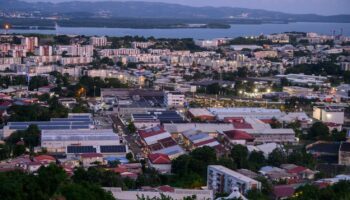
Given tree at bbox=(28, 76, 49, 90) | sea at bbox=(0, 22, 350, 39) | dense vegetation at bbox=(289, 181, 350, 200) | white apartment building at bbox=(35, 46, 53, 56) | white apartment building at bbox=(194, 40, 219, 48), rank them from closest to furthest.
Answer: dense vegetation at bbox=(289, 181, 350, 200) → tree at bbox=(28, 76, 49, 90) → white apartment building at bbox=(35, 46, 53, 56) → white apartment building at bbox=(194, 40, 219, 48) → sea at bbox=(0, 22, 350, 39)

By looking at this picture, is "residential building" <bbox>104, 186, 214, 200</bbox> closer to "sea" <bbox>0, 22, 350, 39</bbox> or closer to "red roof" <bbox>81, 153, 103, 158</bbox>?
"red roof" <bbox>81, 153, 103, 158</bbox>

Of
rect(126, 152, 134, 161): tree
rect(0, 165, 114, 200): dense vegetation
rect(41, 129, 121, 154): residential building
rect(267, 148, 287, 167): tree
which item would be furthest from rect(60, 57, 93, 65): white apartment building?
rect(0, 165, 114, 200): dense vegetation

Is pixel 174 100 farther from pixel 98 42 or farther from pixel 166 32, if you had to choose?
pixel 166 32

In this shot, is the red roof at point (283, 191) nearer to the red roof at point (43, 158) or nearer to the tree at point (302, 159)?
the tree at point (302, 159)

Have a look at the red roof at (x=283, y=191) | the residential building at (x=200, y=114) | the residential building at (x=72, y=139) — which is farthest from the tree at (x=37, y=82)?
the red roof at (x=283, y=191)

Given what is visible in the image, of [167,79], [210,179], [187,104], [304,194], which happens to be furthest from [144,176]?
[167,79]

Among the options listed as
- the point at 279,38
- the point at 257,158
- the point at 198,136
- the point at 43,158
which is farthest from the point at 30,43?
the point at 257,158
